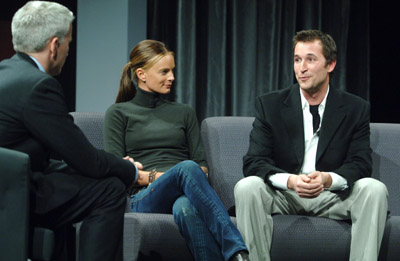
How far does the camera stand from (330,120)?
2.94 m

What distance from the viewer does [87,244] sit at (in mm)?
2084

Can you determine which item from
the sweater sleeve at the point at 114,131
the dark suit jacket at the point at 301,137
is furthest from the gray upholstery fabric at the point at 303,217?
the sweater sleeve at the point at 114,131

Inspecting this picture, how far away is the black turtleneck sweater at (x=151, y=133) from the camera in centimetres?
298

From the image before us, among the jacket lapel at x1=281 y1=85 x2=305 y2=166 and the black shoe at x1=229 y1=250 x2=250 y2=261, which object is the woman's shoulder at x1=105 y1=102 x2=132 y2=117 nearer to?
the jacket lapel at x1=281 y1=85 x2=305 y2=166

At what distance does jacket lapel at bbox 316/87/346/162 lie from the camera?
2906 mm

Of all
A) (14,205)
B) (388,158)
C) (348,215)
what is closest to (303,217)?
(348,215)

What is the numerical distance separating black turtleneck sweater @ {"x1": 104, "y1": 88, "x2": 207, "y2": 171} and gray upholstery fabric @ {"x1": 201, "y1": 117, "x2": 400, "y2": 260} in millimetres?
163

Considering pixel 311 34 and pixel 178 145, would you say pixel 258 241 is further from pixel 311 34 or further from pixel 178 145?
pixel 311 34

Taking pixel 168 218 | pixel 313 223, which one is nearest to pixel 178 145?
pixel 168 218

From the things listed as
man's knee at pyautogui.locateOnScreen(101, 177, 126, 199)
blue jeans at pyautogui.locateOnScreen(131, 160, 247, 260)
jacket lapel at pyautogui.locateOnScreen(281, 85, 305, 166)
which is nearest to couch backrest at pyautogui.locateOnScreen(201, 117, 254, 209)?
jacket lapel at pyautogui.locateOnScreen(281, 85, 305, 166)

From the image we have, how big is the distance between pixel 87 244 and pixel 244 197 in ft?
2.53

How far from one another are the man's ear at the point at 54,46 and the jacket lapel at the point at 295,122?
3.78ft

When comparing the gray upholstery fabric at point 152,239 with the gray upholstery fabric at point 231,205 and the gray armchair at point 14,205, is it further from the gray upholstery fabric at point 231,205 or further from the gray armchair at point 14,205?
the gray armchair at point 14,205

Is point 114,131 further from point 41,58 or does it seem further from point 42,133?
point 42,133
